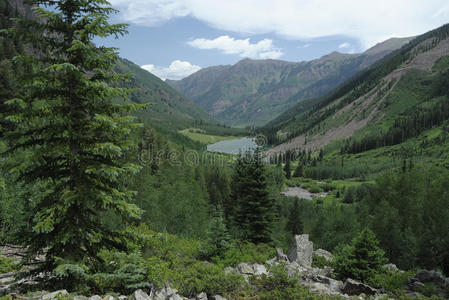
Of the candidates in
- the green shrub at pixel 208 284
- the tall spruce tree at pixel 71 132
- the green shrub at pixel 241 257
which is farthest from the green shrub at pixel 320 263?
the tall spruce tree at pixel 71 132

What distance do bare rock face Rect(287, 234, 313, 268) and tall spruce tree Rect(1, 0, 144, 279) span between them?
56.2 ft

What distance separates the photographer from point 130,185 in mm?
45906

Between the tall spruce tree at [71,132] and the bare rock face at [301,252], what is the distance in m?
17.1

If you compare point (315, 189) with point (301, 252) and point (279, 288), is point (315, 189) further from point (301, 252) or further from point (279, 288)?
point (279, 288)

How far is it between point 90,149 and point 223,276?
8933 millimetres

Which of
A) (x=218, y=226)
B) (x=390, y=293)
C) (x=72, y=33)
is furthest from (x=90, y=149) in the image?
(x=390, y=293)

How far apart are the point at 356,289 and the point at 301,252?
25.5 feet

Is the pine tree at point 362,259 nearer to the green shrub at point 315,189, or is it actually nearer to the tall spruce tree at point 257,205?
the tall spruce tree at point 257,205

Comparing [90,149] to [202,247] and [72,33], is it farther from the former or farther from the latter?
[202,247]

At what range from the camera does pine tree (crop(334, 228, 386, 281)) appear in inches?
649

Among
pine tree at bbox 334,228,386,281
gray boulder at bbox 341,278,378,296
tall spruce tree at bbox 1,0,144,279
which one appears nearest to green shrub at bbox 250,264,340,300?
gray boulder at bbox 341,278,378,296

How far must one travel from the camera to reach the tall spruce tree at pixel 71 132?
29.4ft

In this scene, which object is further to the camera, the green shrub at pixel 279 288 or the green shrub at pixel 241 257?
the green shrub at pixel 241 257

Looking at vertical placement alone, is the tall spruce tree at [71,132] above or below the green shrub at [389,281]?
above
